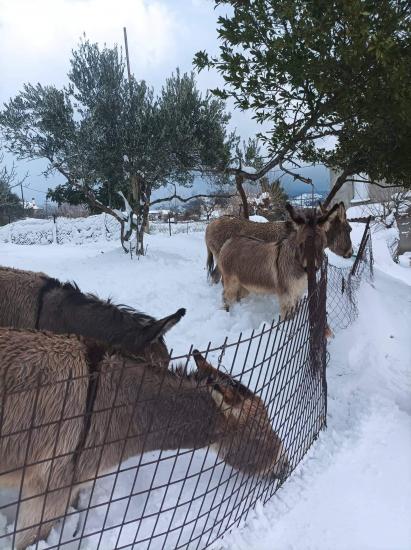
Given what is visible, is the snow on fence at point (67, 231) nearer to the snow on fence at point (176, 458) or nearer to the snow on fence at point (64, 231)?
the snow on fence at point (64, 231)

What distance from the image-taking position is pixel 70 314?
3.70m

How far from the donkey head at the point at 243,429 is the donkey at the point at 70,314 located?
609 millimetres

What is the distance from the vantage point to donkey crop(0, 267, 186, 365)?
3.05 m

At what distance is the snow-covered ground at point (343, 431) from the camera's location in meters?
2.39

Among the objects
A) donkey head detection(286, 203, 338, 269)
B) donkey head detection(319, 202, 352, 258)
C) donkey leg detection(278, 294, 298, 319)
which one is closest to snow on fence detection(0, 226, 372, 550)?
donkey head detection(286, 203, 338, 269)

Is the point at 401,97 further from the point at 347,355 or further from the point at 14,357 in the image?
the point at 14,357

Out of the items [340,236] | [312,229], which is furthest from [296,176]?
[312,229]

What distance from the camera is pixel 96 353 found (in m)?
2.31

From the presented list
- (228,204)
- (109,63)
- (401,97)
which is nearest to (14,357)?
(401,97)

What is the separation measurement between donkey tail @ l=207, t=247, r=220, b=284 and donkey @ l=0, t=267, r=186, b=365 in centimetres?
432

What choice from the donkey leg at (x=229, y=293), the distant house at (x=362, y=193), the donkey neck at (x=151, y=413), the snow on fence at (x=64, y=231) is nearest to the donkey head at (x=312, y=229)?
the donkey leg at (x=229, y=293)

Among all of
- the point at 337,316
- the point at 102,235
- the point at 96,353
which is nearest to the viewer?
the point at 96,353

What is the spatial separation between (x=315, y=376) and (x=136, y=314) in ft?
5.26

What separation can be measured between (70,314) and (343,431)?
2539 mm
